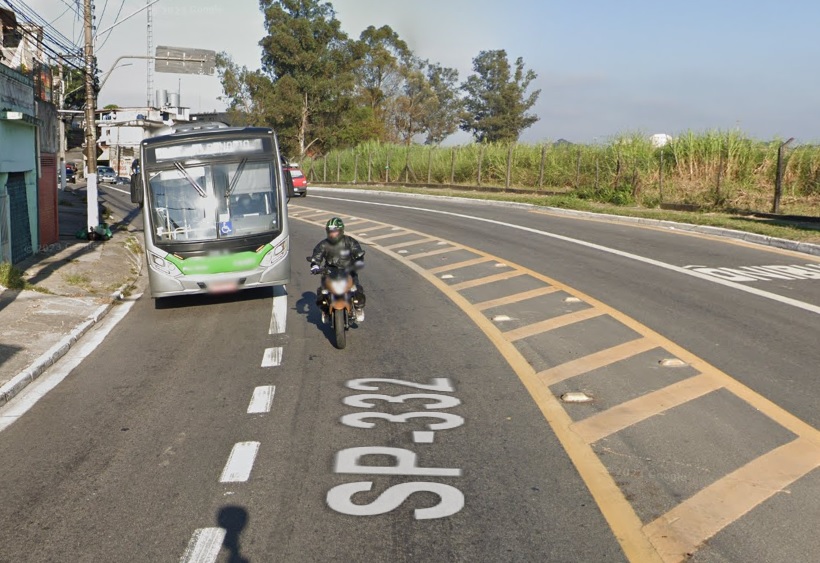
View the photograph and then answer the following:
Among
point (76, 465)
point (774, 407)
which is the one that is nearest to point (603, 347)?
point (774, 407)

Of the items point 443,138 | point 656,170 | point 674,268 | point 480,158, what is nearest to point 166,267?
point 674,268

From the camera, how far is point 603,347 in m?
9.91

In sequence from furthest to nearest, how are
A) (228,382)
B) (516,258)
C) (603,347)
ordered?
(516,258) < (603,347) < (228,382)

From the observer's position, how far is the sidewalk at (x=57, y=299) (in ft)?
33.0

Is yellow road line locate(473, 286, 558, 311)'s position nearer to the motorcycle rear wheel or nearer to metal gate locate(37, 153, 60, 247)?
the motorcycle rear wheel

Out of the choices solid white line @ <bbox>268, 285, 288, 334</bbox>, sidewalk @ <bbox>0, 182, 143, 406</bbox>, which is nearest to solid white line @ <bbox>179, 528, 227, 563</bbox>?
sidewalk @ <bbox>0, 182, 143, 406</bbox>

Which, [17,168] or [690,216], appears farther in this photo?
[690,216]

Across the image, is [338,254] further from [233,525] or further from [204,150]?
[233,525]

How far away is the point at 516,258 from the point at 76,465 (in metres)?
12.4

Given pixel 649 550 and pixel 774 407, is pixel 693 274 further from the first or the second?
pixel 649 550

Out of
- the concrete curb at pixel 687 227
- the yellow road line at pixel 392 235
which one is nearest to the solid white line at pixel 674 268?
the yellow road line at pixel 392 235

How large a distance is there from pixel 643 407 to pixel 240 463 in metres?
3.55

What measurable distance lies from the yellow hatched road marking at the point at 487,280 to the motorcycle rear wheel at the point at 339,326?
4522 millimetres

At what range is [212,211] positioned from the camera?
13.6m
